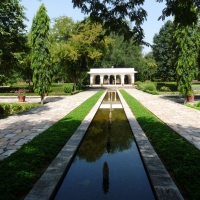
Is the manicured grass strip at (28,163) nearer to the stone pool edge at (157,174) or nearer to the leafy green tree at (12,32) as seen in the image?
the stone pool edge at (157,174)

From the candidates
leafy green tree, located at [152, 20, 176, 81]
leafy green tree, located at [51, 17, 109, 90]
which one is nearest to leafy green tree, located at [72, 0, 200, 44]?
leafy green tree, located at [51, 17, 109, 90]

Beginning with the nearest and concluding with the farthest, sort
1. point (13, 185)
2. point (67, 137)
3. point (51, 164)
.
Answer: point (13, 185)
point (51, 164)
point (67, 137)

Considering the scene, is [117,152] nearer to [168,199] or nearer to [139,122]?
[168,199]

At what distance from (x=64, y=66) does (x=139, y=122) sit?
2576cm

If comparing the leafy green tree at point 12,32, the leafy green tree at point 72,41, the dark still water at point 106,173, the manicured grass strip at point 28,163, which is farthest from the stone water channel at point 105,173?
the leafy green tree at point 72,41

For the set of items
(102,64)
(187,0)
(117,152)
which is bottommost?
(117,152)

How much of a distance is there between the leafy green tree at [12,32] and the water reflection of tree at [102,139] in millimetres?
8584

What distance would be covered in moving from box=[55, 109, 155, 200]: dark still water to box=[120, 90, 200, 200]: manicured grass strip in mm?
615

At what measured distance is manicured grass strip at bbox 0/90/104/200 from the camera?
375 centimetres

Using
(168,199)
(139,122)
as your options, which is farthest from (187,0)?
(139,122)

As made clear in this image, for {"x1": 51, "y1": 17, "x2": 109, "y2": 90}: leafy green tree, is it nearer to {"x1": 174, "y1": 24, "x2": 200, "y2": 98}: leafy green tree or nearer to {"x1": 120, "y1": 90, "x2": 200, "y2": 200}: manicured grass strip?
{"x1": 174, "y1": 24, "x2": 200, "y2": 98}: leafy green tree

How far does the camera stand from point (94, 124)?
380 inches

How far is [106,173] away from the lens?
4730 millimetres

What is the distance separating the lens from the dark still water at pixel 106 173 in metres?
3.89
